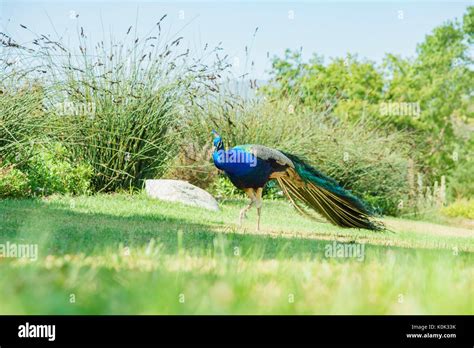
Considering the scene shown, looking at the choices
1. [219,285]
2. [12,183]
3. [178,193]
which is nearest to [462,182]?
[178,193]

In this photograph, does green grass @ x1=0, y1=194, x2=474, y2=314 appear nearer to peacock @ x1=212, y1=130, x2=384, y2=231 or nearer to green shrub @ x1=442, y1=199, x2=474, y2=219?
peacock @ x1=212, y1=130, x2=384, y2=231

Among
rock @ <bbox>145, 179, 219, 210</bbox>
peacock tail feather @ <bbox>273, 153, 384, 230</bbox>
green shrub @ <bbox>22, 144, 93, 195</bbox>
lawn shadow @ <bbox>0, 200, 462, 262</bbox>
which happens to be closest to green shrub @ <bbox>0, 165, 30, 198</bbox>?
green shrub @ <bbox>22, 144, 93, 195</bbox>

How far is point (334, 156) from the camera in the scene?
475 inches

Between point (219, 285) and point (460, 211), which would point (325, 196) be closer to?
point (219, 285)

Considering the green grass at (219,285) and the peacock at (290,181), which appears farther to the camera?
the peacock at (290,181)

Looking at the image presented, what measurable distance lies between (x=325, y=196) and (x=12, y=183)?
3.65m

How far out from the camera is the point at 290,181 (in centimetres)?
754

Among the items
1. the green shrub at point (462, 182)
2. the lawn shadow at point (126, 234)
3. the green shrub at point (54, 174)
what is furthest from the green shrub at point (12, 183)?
the green shrub at point (462, 182)

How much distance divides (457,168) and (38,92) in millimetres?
11489

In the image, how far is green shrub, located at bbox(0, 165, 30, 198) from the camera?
8180 millimetres

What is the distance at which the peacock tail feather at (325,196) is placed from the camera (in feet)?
24.0

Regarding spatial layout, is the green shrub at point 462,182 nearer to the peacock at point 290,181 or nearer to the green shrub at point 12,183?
the peacock at point 290,181

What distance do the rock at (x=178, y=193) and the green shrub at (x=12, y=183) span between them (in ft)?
5.43
